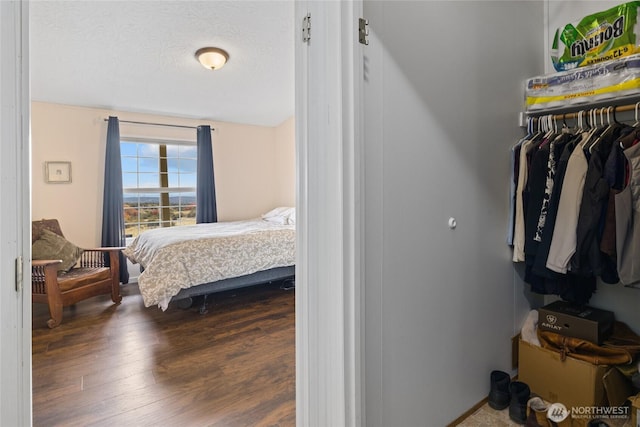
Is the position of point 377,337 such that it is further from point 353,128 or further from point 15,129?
point 15,129

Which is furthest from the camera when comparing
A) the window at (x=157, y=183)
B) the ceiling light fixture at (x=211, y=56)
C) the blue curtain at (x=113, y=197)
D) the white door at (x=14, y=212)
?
the window at (x=157, y=183)

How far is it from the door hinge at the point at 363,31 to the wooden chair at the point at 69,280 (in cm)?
302

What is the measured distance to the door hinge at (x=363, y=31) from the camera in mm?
1105

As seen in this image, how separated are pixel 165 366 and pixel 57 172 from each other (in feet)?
10.1

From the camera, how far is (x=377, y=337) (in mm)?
1231

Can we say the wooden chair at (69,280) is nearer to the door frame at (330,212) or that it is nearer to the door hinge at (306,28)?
the door frame at (330,212)

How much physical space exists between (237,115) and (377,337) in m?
4.46

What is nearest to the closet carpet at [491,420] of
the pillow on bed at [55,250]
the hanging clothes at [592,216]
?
the hanging clothes at [592,216]

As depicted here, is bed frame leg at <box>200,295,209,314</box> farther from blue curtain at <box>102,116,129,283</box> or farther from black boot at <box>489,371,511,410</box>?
black boot at <box>489,371,511,410</box>

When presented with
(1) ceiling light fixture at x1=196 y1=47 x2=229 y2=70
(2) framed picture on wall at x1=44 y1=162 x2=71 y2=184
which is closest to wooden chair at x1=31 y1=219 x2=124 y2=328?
(2) framed picture on wall at x1=44 y1=162 x2=71 y2=184

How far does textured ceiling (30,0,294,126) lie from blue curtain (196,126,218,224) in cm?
41

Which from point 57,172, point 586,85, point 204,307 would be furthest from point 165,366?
point 57,172

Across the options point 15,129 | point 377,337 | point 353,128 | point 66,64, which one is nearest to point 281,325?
point 377,337

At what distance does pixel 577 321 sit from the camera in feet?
5.44
